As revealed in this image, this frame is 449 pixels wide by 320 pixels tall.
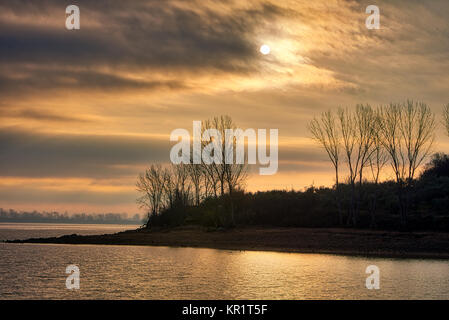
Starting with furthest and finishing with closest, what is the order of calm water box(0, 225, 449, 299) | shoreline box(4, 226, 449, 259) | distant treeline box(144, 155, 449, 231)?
distant treeline box(144, 155, 449, 231), shoreline box(4, 226, 449, 259), calm water box(0, 225, 449, 299)

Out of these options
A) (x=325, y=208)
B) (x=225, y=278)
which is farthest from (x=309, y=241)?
(x=225, y=278)

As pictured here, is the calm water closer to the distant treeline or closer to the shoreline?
the shoreline

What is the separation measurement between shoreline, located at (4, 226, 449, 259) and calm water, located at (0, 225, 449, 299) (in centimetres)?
570

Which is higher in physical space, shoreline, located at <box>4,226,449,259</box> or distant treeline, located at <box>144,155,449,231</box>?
distant treeline, located at <box>144,155,449,231</box>

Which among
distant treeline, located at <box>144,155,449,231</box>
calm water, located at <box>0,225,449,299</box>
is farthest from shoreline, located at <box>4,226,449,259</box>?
calm water, located at <box>0,225,449,299</box>

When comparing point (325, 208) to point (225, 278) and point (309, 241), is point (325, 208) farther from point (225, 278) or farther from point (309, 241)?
point (225, 278)

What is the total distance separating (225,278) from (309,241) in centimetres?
2454

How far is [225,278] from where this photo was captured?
3044 cm

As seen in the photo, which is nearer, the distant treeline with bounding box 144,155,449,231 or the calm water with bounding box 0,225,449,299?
the calm water with bounding box 0,225,449,299

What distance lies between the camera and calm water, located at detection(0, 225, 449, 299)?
993 inches

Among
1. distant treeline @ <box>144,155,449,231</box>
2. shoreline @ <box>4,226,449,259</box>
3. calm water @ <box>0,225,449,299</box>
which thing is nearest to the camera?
calm water @ <box>0,225,449,299</box>
